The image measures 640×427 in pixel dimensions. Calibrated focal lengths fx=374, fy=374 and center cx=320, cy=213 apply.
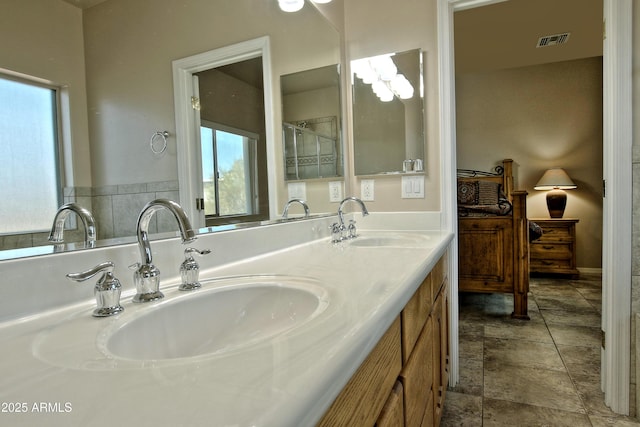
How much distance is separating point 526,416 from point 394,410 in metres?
1.36

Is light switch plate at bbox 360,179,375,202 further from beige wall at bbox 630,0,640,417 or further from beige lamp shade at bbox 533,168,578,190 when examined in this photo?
beige lamp shade at bbox 533,168,578,190

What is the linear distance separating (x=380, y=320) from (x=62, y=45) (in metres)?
0.77

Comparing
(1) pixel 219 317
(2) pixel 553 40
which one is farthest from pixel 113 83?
(2) pixel 553 40

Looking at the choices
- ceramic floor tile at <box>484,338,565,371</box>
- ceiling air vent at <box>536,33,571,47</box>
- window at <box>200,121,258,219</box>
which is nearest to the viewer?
window at <box>200,121,258,219</box>

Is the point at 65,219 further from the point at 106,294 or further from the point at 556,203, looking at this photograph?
the point at 556,203

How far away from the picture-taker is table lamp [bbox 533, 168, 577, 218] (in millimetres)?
4370

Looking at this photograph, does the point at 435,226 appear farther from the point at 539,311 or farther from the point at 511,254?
the point at 539,311

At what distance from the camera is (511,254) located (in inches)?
119

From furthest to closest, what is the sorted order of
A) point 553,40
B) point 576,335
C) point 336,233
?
point 553,40 < point 576,335 < point 336,233

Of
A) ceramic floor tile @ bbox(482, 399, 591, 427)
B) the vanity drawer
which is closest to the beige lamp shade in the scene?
the vanity drawer

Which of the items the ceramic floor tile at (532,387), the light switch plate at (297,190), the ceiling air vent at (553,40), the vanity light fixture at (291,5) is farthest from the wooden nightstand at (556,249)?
the vanity light fixture at (291,5)

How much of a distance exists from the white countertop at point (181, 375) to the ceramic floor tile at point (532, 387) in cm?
164

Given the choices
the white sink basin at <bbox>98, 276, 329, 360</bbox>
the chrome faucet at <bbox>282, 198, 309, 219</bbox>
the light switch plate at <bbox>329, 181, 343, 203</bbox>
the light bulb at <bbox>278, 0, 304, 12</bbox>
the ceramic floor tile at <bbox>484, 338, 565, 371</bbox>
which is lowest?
the ceramic floor tile at <bbox>484, 338, 565, 371</bbox>

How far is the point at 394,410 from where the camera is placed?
2.39 ft
